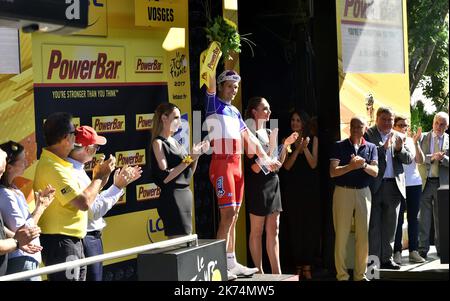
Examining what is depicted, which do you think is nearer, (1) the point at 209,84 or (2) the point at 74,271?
(2) the point at 74,271

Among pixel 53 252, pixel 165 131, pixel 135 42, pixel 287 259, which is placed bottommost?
pixel 287 259

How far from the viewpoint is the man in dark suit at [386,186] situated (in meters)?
9.95

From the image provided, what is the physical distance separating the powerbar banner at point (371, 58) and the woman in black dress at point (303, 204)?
51 cm

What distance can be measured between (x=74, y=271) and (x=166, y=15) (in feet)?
10.6

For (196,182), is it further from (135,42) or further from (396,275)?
(396,275)

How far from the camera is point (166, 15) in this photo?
338 inches

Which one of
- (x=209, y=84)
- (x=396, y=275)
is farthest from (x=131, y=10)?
(x=396, y=275)

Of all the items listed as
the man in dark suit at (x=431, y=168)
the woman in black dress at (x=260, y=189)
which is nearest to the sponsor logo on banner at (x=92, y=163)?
the woman in black dress at (x=260, y=189)

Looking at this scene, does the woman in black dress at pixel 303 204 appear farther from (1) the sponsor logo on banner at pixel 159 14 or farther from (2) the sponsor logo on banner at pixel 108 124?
(2) the sponsor logo on banner at pixel 108 124

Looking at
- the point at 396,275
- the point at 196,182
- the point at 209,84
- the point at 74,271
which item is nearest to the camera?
the point at 396,275

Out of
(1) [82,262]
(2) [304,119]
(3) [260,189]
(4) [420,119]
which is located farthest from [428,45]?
(1) [82,262]

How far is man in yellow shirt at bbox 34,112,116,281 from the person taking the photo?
636 centimetres

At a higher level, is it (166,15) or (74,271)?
(166,15)

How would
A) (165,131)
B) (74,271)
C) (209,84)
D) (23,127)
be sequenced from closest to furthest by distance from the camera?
(74,271) < (23,127) < (165,131) < (209,84)
